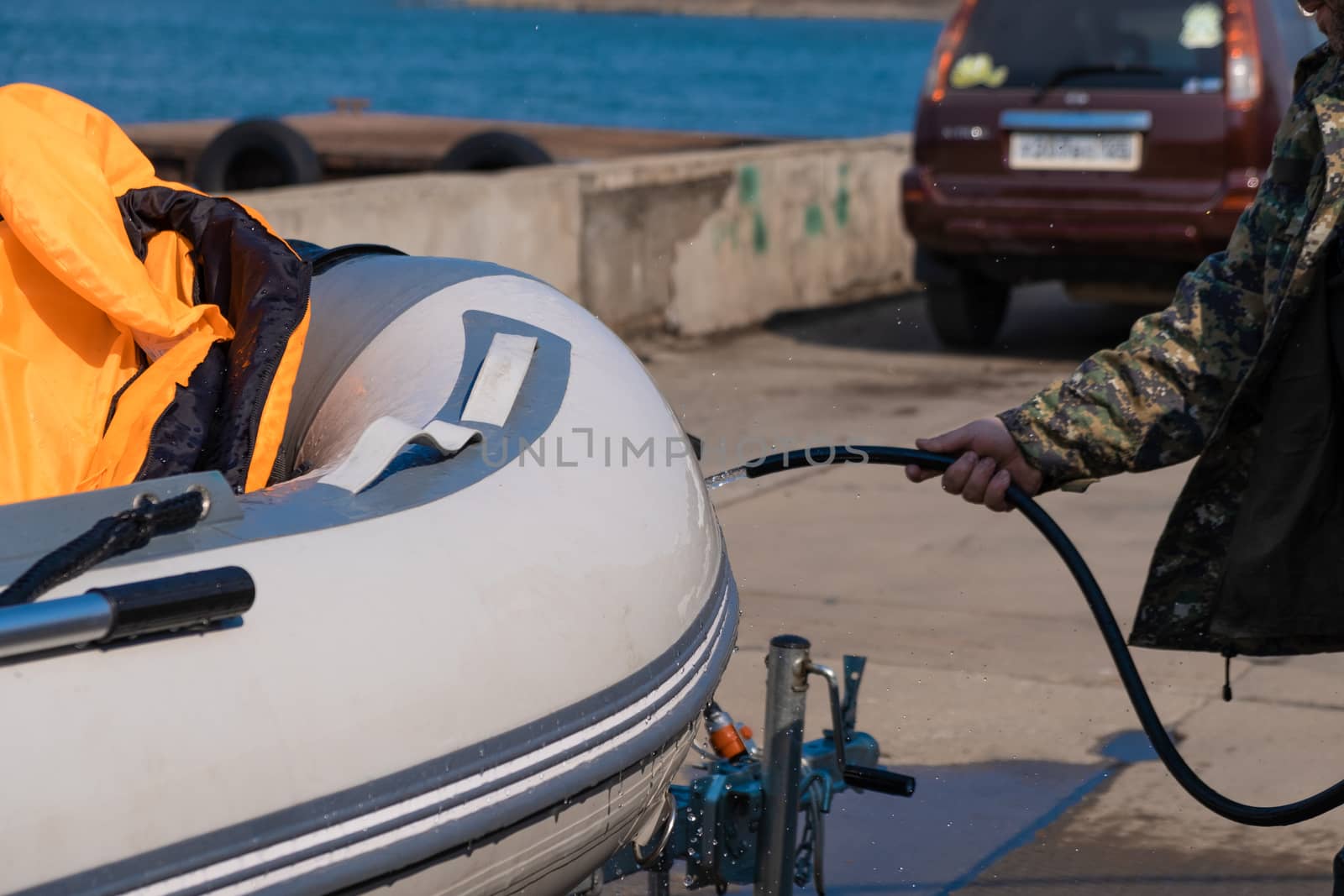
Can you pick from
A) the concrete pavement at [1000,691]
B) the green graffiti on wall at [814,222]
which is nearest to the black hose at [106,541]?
the concrete pavement at [1000,691]

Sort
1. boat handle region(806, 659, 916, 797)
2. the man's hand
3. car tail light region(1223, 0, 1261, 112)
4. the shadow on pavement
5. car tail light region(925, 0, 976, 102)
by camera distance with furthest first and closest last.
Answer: the shadow on pavement
car tail light region(925, 0, 976, 102)
car tail light region(1223, 0, 1261, 112)
boat handle region(806, 659, 916, 797)
the man's hand

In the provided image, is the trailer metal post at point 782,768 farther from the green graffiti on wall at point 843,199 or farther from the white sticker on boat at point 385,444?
the green graffiti on wall at point 843,199

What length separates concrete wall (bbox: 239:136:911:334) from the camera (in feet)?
23.7

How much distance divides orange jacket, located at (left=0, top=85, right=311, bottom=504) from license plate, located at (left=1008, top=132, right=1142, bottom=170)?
18.1 ft

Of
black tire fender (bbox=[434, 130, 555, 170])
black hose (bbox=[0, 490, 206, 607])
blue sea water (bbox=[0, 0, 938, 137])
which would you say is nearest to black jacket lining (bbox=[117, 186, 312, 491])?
Result: black hose (bbox=[0, 490, 206, 607])

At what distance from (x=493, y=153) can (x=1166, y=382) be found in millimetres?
8455

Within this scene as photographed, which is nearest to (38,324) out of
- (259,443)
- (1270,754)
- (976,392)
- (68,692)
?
(259,443)

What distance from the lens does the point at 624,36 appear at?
11431cm

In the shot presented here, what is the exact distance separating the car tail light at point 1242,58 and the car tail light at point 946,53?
1164mm

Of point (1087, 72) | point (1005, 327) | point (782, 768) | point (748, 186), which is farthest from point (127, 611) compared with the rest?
point (1005, 327)

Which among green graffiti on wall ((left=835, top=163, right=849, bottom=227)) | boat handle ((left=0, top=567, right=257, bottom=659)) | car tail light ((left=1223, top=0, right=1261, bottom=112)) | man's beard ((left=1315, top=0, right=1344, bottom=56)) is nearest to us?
boat handle ((left=0, top=567, right=257, bottom=659))

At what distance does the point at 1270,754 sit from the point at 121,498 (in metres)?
2.72

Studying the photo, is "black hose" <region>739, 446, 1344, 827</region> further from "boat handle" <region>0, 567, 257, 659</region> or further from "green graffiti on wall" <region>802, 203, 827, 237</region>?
"green graffiti on wall" <region>802, 203, 827, 237</region>

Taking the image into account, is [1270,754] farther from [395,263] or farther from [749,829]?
[395,263]
